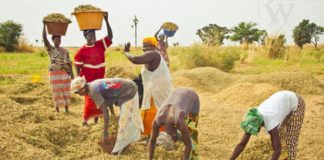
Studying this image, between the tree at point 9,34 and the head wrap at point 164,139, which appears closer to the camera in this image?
the head wrap at point 164,139

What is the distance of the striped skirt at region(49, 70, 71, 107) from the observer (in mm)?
7473

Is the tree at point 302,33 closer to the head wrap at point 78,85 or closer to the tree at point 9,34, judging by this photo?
the tree at point 9,34

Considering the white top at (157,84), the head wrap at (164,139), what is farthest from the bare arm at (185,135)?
the white top at (157,84)

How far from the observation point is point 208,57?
15508mm

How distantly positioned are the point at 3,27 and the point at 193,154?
112 ft

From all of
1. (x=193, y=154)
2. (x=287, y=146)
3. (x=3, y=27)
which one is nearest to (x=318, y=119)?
(x=287, y=146)

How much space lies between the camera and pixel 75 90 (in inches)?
195

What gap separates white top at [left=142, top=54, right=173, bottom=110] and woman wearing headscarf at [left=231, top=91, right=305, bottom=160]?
1.49 metres

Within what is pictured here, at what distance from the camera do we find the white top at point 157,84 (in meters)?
5.36

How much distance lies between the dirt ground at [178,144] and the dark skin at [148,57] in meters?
0.92

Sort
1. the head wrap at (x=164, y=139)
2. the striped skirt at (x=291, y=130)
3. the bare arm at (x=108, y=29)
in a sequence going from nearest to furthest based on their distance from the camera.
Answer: the head wrap at (x=164, y=139)
the striped skirt at (x=291, y=130)
the bare arm at (x=108, y=29)

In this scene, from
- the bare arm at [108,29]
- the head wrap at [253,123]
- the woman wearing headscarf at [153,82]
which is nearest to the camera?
the head wrap at [253,123]

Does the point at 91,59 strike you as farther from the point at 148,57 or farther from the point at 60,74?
the point at 148,57

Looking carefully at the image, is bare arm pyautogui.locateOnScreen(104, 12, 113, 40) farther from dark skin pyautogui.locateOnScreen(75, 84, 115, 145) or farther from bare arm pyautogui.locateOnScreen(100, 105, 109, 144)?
bare arm pyautogui.locateOnScreen(100, 105, 109, 144)
